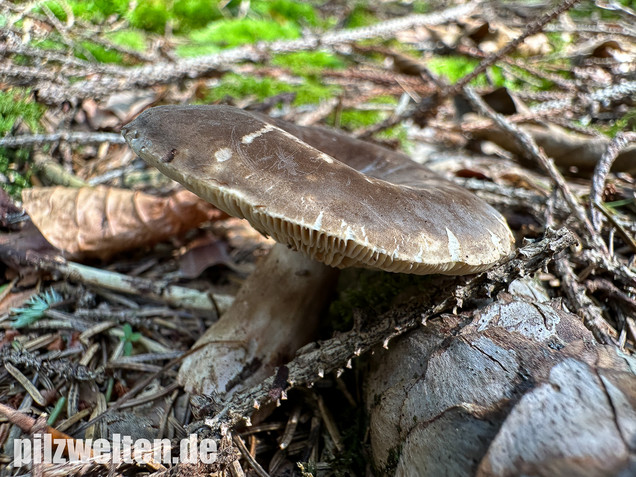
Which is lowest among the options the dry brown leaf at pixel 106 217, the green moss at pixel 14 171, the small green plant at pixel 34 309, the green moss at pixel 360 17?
the small green plant at pixel 34 309

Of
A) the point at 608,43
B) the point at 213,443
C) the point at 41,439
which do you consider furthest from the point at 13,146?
the point at 608,43

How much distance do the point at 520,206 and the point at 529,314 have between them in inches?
39.4

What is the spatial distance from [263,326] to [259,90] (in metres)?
2.46

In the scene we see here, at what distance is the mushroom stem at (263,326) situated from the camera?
1.72 meters

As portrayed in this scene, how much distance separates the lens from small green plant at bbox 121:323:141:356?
1.86 m

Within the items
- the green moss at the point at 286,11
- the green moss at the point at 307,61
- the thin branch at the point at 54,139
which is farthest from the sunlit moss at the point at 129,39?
the green moss at the point at 286,11

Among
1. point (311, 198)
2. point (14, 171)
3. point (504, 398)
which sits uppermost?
point (311, 198)

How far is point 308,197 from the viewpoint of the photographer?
1204 mm

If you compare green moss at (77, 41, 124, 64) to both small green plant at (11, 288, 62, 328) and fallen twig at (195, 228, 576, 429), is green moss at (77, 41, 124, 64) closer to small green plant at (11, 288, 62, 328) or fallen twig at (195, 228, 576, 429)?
small green plant at (11, 288, 62, 328)

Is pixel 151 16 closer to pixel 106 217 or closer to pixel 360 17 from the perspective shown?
pixel 360 17

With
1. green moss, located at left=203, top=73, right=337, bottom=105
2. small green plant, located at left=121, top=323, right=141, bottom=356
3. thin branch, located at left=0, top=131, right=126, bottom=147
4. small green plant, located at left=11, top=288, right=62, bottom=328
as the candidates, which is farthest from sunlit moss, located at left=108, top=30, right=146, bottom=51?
small green plant, located at left=121, top=323, right=141, bottom=356

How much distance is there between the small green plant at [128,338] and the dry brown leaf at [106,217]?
21.9 inches

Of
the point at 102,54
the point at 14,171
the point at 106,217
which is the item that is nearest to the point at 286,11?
the point at 102,54

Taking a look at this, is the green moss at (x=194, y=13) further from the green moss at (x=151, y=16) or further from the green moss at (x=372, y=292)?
the green moss at (x=372, y=292)
